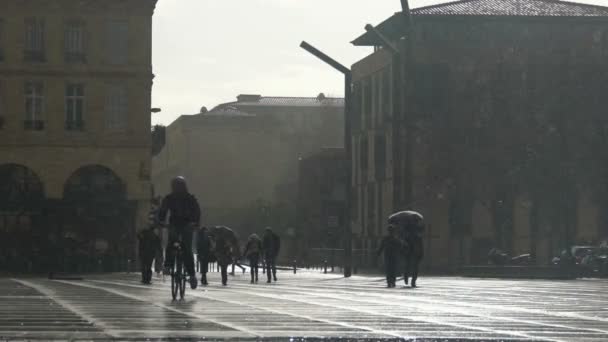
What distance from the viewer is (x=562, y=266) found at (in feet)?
166

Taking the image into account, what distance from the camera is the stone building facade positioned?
70.1 m

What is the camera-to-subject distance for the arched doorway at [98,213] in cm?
6919

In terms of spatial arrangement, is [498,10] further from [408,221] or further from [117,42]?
[408,221]

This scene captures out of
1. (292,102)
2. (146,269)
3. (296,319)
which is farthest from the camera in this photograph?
(292,102)

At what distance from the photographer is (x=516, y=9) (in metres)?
82.4

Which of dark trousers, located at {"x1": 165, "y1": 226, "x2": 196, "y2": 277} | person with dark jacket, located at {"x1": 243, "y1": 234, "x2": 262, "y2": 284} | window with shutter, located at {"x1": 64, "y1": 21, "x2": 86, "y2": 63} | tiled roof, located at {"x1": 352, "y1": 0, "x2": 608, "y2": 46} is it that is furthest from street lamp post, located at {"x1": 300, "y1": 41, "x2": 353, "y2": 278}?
dark trousers, located at {"x1": 165, "y1": 226, "x2": 196, "y2": 277}

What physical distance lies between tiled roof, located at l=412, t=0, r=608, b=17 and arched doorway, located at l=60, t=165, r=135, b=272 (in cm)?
1938

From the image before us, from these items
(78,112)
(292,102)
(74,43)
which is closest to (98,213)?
(78,112)

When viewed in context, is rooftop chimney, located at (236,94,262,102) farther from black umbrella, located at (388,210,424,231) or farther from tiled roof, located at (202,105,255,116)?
black umbrella, located at (388,210,424,231)

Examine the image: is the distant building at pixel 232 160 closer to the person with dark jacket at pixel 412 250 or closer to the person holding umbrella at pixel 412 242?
the person holding umbrella at pixel 412 242

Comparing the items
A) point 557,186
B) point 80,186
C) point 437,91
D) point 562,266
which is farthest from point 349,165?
point 437,91

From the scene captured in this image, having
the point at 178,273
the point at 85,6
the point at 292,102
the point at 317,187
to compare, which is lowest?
the point at 178,273

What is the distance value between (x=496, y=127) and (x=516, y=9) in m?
17.0

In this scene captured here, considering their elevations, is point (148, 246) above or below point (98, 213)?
below
